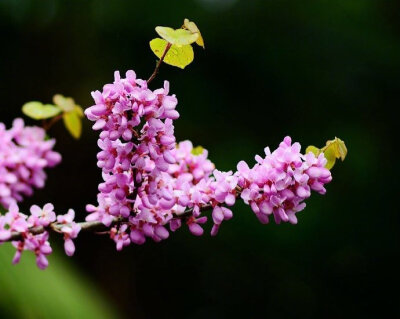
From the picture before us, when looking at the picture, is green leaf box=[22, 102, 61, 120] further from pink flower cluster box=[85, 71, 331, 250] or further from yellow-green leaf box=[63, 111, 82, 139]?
pink flower cluster box=[85, 71, 331, 250]

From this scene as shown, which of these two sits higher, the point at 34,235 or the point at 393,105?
the point at 34,235

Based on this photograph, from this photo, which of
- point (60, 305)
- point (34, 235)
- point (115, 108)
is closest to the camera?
point (115, 108)

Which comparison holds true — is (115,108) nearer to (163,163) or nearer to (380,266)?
(163,163)

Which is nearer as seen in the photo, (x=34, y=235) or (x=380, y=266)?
(x=34, y=235)

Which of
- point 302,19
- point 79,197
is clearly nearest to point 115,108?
point 79,197

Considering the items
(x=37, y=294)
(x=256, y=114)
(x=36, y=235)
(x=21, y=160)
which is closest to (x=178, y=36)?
(x=36, y=235)

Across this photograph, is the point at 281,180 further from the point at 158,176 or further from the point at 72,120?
the point at 72,120

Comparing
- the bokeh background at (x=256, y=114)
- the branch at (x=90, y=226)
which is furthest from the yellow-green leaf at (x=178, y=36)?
the bokeh background at (x=256, y=114)

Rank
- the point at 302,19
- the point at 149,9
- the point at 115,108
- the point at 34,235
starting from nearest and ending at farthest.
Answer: the point at 115,108 < the point at 34,235 < the point at 149,9 < the point at 302,19
